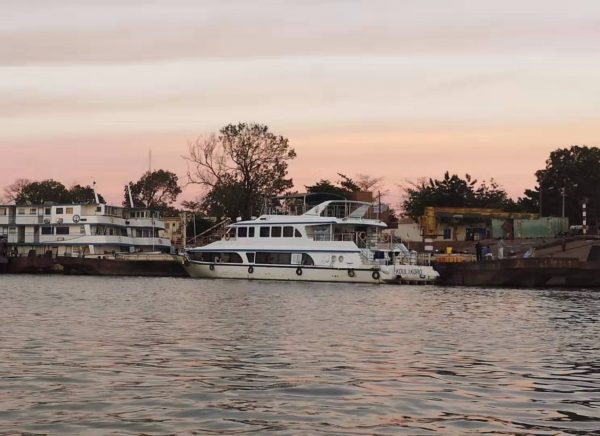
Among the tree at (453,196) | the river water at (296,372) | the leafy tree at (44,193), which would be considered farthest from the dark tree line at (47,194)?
the river water at (296,372)

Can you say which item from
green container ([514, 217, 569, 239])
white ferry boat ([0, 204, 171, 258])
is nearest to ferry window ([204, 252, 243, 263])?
white ferry boat ([0, 204, 171, 258])

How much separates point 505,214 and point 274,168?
2491cm

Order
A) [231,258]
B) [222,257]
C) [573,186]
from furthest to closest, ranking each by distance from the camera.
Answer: [573,186], [222,257], [231,258]

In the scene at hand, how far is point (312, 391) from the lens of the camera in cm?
1350

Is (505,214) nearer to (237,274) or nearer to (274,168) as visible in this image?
(274,168)

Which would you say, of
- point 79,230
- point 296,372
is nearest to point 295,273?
point 79,230

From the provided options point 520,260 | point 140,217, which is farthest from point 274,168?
point 520,260

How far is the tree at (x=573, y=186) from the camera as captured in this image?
98062 mm

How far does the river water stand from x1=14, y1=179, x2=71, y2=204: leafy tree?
103m

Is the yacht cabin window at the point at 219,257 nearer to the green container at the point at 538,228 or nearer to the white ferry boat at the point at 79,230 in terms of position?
the white ferry boat at the point at 79,230

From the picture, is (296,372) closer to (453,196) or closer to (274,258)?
(274,258)

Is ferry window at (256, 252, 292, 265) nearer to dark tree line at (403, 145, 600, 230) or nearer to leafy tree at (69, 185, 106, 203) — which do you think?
dark tree line at (403, 145, 600, 230)

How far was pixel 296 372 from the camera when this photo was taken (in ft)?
50.8

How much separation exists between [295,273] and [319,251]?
2307mm
